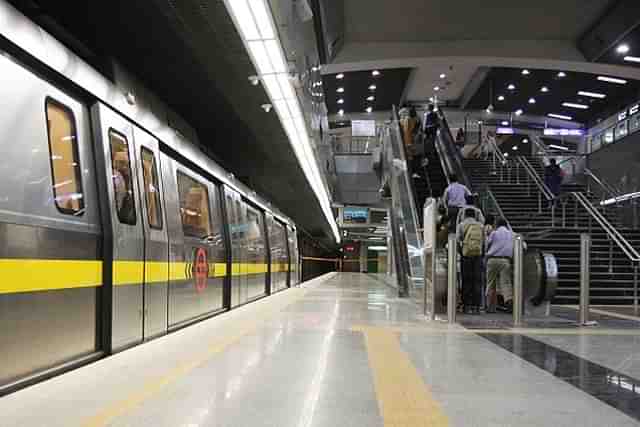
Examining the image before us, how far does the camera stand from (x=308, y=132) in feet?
38.5

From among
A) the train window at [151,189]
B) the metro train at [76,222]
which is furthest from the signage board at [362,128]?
the train window at [151,189]

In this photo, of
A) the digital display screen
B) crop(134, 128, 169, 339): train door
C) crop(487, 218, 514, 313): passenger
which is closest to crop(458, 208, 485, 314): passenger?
crop(487, 218, 514, 313): passenger

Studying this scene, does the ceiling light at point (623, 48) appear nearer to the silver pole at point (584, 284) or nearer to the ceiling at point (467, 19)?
the ceiling at point (467, 19)

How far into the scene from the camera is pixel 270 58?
23.7ft

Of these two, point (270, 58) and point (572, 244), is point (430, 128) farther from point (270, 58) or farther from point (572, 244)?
point (270, 58)

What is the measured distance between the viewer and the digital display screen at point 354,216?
2928 cm

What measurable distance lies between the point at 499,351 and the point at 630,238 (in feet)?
29.7

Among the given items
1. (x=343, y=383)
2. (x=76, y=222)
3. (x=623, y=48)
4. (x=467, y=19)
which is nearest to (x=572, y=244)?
(x=467, y=19)

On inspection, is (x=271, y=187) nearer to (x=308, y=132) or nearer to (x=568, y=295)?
(x=308, y=132)

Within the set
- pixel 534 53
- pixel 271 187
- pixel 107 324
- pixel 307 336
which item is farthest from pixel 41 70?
pixel 534 53

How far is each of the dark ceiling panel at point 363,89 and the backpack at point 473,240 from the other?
17.8 metres

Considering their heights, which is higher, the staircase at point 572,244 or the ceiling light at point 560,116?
the ceiling light at point 560,116

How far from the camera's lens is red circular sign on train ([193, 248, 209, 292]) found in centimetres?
633

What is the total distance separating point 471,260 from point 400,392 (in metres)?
5.37
